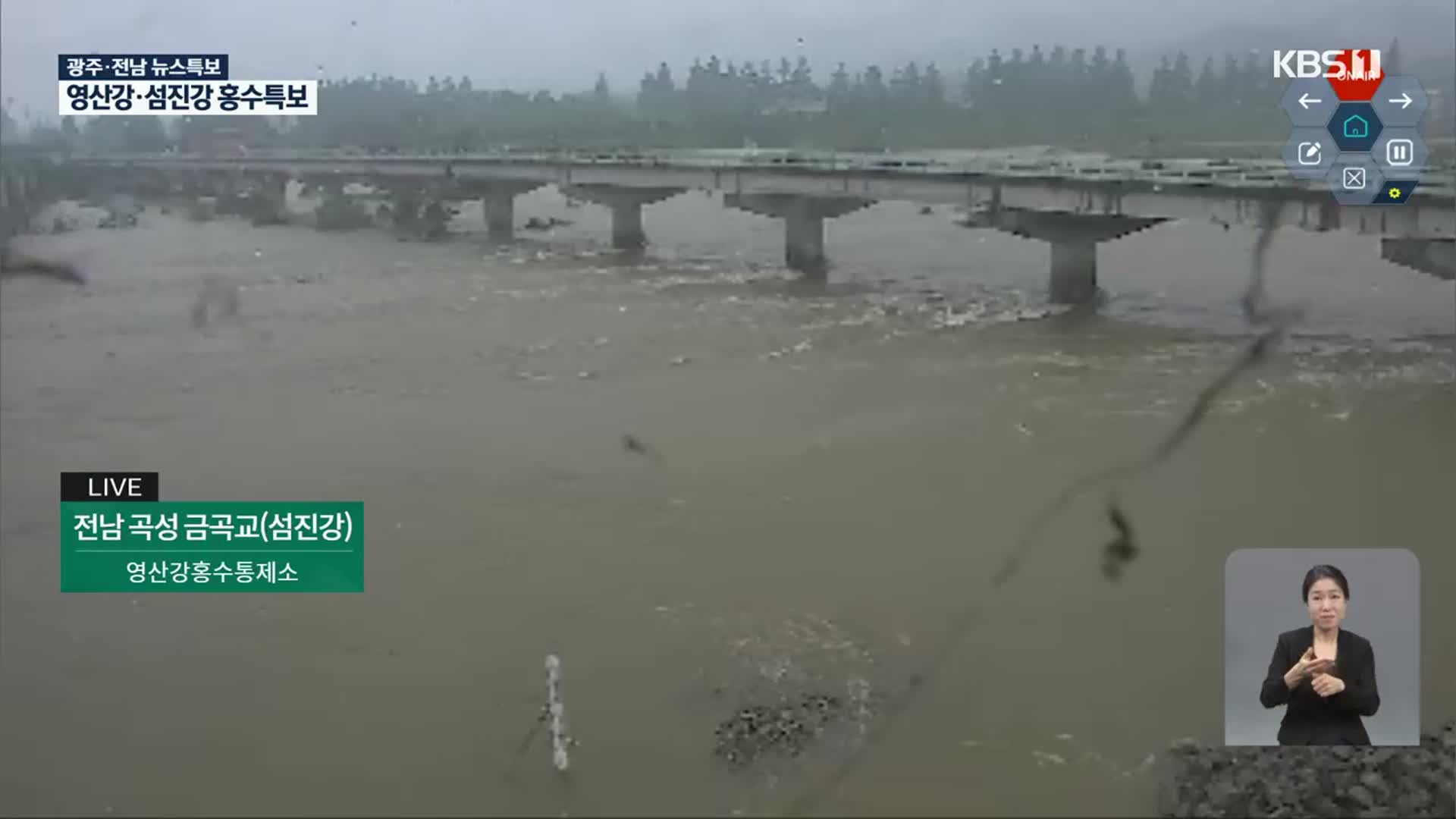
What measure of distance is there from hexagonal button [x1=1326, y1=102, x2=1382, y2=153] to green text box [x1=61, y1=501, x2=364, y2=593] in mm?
4122

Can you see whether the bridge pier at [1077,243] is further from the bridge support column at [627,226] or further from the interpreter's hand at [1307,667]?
the interpreter's hand at [1307,667]

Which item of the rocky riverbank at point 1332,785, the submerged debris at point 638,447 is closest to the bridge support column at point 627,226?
the submerged debris at point 638,447

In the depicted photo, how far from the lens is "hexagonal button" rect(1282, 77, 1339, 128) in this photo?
514 cm

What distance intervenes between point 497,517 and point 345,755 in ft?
5.16

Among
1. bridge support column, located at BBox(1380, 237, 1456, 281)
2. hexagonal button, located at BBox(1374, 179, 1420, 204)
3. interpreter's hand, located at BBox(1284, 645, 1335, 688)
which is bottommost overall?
interpreter's hand, located at BBox(1284, 645, 1335, 688)

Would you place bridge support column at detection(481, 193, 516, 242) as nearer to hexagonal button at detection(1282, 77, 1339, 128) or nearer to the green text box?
hexagonal button at detection(1282, 77, 1339, 128)

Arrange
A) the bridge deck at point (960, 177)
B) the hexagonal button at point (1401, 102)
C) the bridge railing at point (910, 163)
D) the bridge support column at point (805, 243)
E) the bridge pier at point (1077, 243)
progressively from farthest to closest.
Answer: the bridge support column at point (805, 243) < the bridge pier at point (1077, 243) < the bridge railing at point (910, 163) < the bridge deck at point (960, 177) < the hexagonal button at point (1401, 102)

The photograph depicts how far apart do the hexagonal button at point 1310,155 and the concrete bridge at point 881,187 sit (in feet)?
0.21

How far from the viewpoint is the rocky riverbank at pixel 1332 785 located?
2.05m

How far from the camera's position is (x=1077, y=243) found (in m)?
8.93

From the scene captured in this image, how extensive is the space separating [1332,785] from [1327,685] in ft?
1.44

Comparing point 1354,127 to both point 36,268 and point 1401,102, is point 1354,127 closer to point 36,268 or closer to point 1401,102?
point 1401,102

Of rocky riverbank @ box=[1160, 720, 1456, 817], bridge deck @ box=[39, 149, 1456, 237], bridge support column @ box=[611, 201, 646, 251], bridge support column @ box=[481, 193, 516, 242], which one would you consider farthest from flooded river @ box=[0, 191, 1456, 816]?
bridge support column @ box=[481, 193, 516, 242]

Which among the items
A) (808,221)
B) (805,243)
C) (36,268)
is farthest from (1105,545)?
(36,268)
